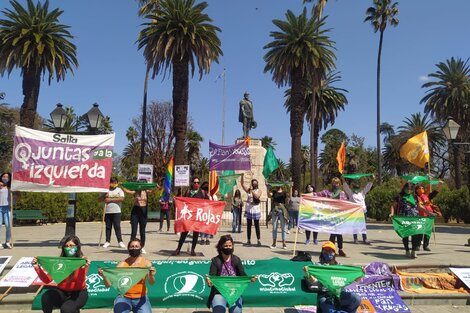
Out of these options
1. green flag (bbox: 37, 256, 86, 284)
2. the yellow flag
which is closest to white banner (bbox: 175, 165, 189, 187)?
the yellow flag

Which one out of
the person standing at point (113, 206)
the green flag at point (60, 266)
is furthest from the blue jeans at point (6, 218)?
the green flag at point (60, 266)

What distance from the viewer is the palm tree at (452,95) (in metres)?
39.2

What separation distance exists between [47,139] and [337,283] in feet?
27.5

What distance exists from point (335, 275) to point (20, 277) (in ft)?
16.9

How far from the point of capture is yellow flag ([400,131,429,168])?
1256 cm

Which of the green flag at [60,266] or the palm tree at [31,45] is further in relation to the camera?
the palm tree at [31,45]

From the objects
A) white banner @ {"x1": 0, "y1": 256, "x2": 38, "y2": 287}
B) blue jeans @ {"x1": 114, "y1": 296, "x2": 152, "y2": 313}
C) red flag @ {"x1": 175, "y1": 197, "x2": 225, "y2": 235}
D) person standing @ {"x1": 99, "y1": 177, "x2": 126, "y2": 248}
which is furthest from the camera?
person standing @ {"x1": 99, "y1": 177, "x2": 126, "y2": 248}

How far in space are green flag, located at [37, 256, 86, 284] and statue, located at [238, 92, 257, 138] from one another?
19.6 m

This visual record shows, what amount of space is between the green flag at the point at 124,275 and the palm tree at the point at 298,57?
2297 centimetres

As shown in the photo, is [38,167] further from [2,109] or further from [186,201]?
[2,109]

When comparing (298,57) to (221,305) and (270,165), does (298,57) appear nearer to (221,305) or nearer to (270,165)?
(270,165)

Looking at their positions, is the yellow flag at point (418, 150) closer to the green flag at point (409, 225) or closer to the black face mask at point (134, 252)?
the green flag at point (409, 225)

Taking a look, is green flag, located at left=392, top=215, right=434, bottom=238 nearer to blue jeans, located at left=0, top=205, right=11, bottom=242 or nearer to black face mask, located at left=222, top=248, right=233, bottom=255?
black face mask, located at left=222, top=248, right=233, bottom=255

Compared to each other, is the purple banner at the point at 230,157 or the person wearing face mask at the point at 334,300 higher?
the purple banner at the point at 230,157
